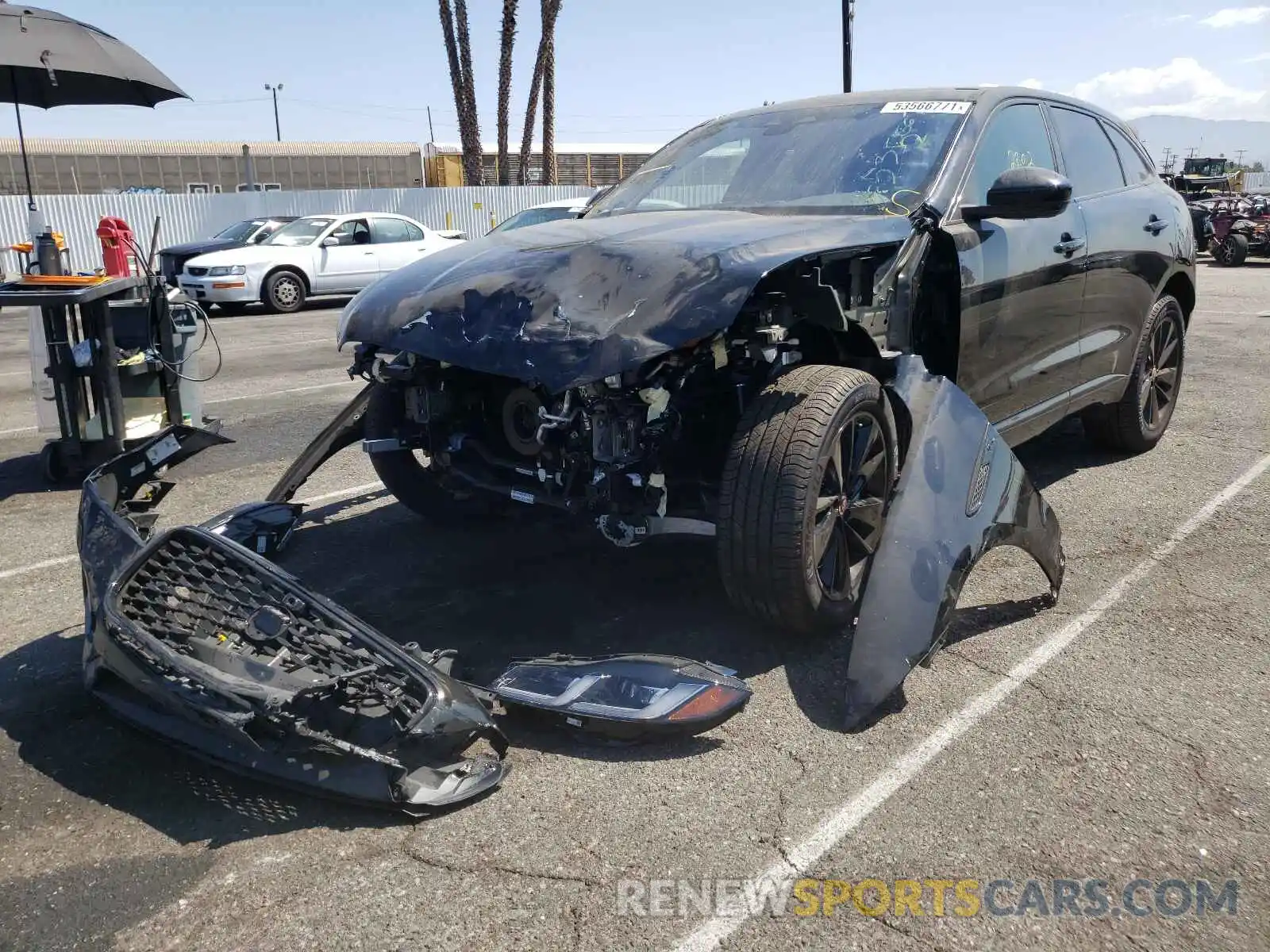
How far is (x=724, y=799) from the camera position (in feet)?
9.03

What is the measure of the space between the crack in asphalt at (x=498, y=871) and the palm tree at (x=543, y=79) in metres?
27.9

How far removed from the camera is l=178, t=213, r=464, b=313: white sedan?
1582cm

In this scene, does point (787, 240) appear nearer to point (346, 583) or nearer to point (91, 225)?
point (346, 583)

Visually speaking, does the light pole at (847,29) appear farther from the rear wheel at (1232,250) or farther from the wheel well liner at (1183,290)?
the wheel well liner at (1183,290)

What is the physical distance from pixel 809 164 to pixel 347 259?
13.7m

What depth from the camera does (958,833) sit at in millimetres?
2578

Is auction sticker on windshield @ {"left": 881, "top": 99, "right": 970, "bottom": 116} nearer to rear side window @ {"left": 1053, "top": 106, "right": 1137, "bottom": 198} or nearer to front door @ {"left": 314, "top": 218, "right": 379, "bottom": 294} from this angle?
rear side window @ {"left": 1053, "top": 106, "right": 1137, "bottom": 198}

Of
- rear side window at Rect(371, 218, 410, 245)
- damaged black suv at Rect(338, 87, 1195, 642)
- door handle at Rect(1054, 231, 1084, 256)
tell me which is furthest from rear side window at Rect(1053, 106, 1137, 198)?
rear side window at Rect(371, 218, 410, 245)

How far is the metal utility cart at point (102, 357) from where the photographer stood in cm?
595

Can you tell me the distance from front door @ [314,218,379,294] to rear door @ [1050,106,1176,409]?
13221 millimetres

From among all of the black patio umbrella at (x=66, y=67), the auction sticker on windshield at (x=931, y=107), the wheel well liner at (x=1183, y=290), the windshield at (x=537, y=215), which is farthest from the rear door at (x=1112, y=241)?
the windshield at (x=537, y=215)

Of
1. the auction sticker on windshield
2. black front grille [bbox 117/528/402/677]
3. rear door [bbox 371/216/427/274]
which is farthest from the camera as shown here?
rear door [bbox 371/216/427/274]

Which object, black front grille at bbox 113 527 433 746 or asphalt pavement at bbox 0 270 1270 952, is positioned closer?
asphalt pavement at bbox 0 270 1270 952

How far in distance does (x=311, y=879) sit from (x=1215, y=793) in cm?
227
